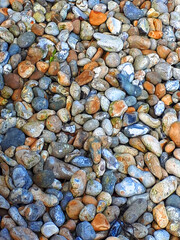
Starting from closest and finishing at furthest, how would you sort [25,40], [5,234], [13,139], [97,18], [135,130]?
[5,234], [13,139], [135,130], [25,40], [97,18]

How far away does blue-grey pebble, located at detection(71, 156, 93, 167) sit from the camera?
1775 millimetres

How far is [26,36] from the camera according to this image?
218 centimetres

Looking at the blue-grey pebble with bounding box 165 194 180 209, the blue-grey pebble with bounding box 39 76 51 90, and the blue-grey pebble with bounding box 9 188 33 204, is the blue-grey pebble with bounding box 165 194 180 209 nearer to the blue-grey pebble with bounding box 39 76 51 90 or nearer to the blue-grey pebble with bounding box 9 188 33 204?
the blue-grey pebble with bounding box 9 188 33 204

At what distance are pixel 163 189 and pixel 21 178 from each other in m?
0.75

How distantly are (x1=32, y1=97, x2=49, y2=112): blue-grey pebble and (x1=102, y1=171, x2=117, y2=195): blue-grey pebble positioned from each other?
0.56 metres

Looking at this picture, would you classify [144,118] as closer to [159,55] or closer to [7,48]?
[159,55]

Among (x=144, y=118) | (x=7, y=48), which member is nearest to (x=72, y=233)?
(x=144, y=118)

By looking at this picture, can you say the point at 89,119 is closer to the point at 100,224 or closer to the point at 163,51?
the point at 100,224

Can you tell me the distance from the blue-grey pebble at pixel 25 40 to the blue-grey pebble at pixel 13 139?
647mm

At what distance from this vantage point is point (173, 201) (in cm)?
173

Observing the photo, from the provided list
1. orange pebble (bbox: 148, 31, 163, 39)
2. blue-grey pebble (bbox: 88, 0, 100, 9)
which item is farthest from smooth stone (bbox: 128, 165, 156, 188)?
blue-grey pebble (bbox: 88, 0, 100, 9)

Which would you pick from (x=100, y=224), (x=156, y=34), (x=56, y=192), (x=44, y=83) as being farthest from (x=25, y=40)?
(x=100, y=224)

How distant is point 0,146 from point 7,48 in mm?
716

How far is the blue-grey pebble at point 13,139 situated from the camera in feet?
5.92
